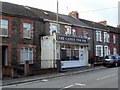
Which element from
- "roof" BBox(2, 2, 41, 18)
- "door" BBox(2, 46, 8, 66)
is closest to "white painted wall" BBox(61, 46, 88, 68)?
"door" BBox(2, 46, 8, 66)

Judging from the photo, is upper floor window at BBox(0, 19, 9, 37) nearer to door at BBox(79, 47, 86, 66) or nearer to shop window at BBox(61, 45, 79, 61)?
shop window at BBox(61, 45, 79, 61)

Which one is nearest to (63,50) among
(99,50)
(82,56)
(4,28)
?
(82,56)

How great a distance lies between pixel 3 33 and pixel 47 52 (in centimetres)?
649

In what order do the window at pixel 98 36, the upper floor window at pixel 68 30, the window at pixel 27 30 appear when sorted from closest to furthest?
the window at pixel 27 30, the upper floor window at pixel 68 30, the window at pixel 98 36

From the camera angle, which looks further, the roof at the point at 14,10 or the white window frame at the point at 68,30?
the white window frame at the point at 68,30

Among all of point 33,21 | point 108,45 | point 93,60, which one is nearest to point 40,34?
point 33,21

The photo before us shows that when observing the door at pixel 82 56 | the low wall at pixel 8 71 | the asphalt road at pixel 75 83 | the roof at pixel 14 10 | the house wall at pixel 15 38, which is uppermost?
the roof at pixel 14 10

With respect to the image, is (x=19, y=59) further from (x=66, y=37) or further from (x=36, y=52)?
(x=66, y=37)

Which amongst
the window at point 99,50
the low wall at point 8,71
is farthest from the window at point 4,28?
the window at point 99,50

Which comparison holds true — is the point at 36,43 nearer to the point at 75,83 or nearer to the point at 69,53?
the point at 69,53

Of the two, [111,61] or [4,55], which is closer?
[4,55]

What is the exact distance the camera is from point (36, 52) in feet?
103

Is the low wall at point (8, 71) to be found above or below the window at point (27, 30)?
below

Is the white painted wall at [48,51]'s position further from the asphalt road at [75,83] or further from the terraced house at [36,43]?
the asphalt road at [75,83]
